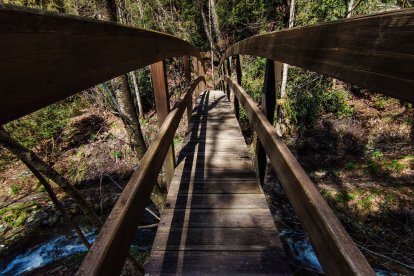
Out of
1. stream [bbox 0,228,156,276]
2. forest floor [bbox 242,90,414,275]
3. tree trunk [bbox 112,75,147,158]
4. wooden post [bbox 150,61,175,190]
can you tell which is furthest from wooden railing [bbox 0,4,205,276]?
stream [bbox 0,228,156,276]

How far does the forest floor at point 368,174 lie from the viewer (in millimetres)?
5211

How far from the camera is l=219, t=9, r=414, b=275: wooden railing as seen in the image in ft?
1.86

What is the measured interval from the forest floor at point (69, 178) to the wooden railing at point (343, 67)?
11.5 ft

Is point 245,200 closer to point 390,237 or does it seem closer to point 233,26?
point 390,237

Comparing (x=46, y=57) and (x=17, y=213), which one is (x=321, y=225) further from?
(x=17, y=213)

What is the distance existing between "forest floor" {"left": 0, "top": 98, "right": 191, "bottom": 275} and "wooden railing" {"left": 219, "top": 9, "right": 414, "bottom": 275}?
351cm

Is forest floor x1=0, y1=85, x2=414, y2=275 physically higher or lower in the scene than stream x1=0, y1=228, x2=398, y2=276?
higher

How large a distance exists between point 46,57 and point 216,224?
174cm

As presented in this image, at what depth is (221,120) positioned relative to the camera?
16.6 feet

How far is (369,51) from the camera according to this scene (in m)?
0.67

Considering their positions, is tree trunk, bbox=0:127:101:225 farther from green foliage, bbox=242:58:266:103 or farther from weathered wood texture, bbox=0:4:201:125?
green foliage, bbox=242:58:266:103

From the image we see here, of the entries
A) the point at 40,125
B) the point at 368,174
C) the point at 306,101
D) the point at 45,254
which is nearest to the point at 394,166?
the point at 368,174

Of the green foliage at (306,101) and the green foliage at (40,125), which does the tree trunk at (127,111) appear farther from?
the green foliage at (306,101)

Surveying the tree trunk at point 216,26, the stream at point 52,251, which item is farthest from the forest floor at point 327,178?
the tree trunk at point 216,26
